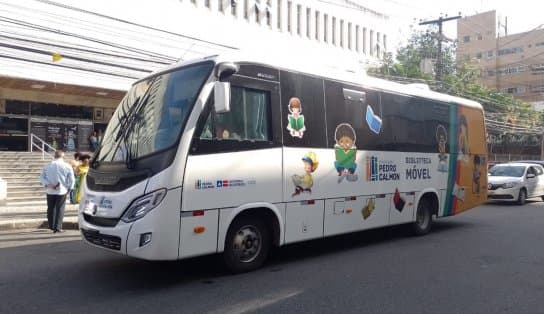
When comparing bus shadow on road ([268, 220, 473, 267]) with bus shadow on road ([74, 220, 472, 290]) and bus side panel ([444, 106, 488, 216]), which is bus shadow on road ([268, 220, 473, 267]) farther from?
bus side panel ([444, 106, 488, 216])

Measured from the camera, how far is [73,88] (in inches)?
874

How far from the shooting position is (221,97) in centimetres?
588

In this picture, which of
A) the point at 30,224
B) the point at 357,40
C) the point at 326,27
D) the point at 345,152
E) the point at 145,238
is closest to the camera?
the point at 145,238

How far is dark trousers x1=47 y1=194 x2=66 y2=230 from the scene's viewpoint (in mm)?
10180

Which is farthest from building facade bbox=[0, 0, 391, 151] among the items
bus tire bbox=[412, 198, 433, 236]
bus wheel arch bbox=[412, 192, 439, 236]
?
bus tire bbox=[412, 198, 433, 236]

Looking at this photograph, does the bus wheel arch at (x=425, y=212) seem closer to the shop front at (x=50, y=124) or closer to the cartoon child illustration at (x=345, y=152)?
the cartoon child illustration at (x=345, y=152)

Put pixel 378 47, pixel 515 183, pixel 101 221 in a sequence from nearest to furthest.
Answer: pixel 101 221, pixel 515 183, pixel 378 47

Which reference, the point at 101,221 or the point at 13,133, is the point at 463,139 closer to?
the point at 101,221

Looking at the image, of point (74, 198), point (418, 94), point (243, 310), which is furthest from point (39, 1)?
point (243, 310)

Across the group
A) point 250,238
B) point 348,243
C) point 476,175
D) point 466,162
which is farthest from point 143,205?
point 476,175

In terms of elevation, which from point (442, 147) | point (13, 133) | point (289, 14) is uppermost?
point (289, 14)

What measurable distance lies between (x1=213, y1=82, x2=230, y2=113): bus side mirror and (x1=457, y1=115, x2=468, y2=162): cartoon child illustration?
718cm

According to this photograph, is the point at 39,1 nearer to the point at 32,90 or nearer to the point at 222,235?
the point at 32,90

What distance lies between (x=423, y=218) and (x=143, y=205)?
21.7ft
